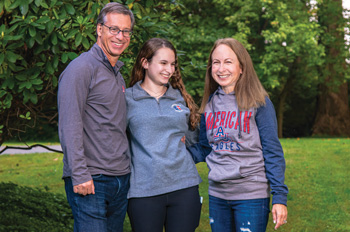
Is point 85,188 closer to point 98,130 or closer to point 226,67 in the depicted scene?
point 98,130

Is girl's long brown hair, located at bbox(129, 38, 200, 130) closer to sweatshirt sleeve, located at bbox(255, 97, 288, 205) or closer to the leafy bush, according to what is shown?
sweatshirt sleeve, located at bbox(255, 97, 288, 205)

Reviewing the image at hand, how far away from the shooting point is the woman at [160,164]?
3031 millimetres

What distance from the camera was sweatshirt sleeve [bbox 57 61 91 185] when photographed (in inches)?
108

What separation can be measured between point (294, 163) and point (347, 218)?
442 centimetres

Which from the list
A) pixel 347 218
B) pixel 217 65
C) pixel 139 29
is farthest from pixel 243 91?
pixel 347 218

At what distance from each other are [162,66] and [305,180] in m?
7.40

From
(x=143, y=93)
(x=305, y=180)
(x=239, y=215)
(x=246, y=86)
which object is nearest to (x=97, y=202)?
(x=143, y=93)

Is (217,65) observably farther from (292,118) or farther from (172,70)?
(292,118)

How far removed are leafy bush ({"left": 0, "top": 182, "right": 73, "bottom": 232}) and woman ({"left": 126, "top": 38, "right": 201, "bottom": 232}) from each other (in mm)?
3524

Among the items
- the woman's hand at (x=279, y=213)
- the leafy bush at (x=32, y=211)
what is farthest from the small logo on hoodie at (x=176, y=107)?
the leafy bush at (x=32, y=211)

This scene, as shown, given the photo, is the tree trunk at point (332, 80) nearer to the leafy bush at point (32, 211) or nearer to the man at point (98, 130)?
the leafy bush at point (32, 211)

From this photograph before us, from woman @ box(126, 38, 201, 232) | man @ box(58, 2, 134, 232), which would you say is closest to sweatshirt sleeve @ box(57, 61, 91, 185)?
man @ box(58, 2, 134, 232)

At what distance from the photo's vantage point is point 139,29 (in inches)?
162

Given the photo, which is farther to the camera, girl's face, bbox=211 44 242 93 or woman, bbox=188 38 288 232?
girl's face, bbox=211 44 242 93
